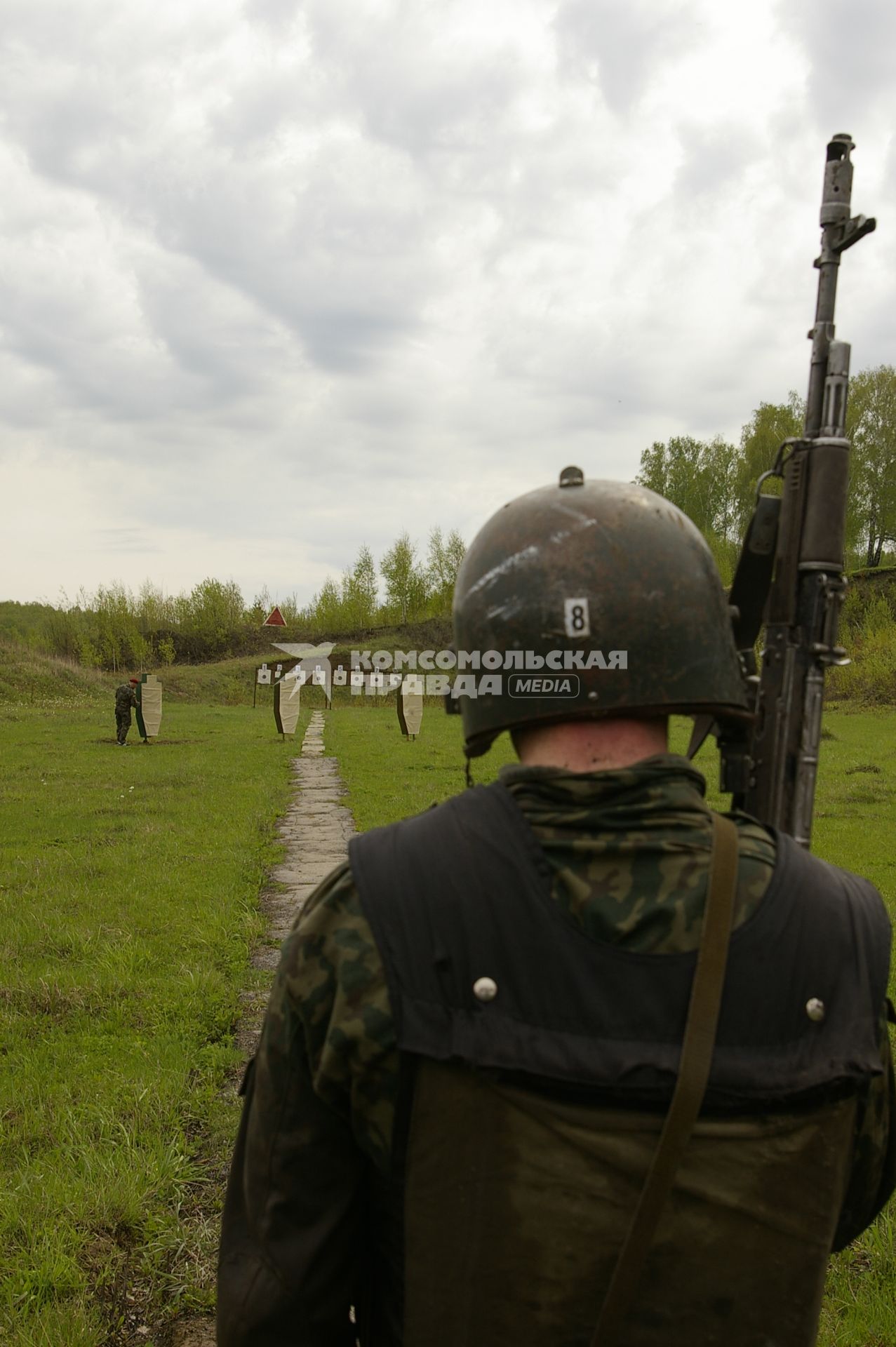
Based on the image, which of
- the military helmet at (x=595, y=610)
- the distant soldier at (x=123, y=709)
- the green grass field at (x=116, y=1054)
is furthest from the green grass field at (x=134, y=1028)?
the distant soldier at (x=123, y=709)

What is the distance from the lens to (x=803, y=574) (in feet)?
9.06

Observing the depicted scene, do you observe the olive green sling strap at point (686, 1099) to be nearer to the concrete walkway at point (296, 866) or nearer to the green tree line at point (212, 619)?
the concrete walkway at point (296, 866)

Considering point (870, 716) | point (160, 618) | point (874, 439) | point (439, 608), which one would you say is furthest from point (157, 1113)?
point (160, 618)

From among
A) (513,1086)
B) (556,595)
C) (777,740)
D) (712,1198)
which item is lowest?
(712,1198)

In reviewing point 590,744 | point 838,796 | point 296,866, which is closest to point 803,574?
point 590,744

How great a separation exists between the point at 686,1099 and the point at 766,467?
156 feet

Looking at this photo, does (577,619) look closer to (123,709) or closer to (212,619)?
(123,709)

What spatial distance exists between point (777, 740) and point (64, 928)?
509 cm

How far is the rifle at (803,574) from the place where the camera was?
8.83ft

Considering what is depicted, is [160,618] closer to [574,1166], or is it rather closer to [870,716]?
[870,716]

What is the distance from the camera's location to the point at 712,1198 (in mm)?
1333

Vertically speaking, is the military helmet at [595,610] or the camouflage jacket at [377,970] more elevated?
the military helmet at [595,610]

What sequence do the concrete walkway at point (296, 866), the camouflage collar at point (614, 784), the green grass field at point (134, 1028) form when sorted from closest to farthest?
the camouflage collar at point (614, 784) → the green grass field at point (134, 1028) → the concrete walkway at point (296, 866)

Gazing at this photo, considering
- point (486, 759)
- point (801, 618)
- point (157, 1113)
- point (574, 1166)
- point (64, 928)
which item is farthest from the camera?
point (486, 759)
